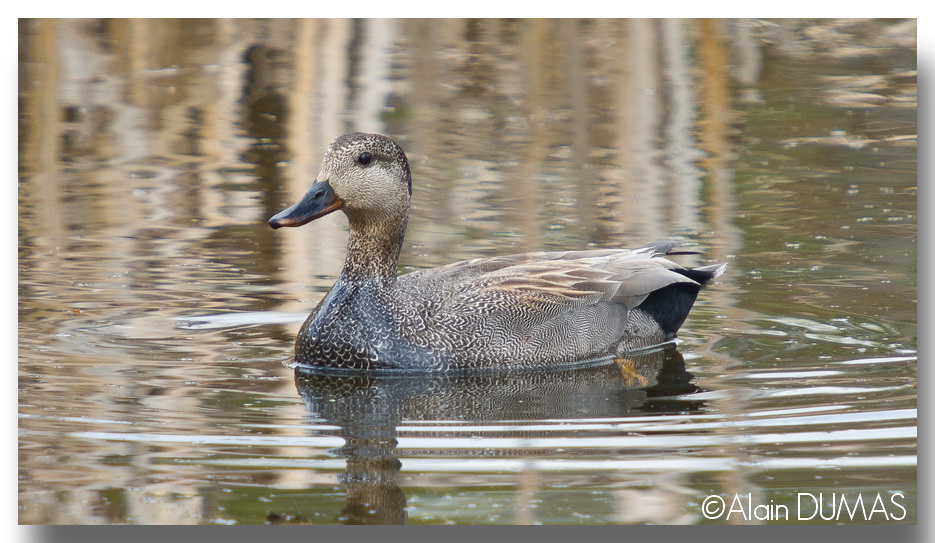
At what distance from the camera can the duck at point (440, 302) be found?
870cm

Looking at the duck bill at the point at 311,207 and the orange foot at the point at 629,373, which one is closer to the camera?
the duck bill at the point at 311,207

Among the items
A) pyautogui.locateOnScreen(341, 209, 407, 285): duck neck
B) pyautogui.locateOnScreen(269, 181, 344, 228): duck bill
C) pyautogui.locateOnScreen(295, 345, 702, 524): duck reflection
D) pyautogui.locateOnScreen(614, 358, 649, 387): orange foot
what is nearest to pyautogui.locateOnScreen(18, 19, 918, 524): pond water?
pyautogui.locateOnScreen(295, 345, 702, 524): duck reflection

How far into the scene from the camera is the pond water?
6660 mm

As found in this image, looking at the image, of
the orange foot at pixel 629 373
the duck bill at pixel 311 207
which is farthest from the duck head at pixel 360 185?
the orange foot at pixel 629 373

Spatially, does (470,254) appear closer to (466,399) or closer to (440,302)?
(440,302)

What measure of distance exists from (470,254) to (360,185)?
2.42m

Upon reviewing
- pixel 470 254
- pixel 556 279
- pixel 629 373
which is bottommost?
pixel 629 373

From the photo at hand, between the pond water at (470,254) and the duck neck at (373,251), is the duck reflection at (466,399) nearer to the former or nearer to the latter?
the pond water at (470,254)

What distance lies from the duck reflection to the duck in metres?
0.12

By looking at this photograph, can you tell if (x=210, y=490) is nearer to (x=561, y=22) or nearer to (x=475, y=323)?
(x=475, y=323)

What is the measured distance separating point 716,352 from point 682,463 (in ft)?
7.66

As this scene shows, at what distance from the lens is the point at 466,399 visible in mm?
8180

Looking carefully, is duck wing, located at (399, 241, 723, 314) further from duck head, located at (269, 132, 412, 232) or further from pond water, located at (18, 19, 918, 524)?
duck head, located at (269, 132, 412, 232)

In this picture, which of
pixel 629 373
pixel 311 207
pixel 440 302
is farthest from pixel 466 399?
pixel 311 207
